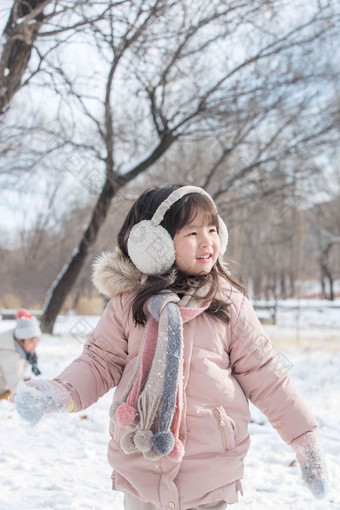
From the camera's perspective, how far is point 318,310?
60.6 ft

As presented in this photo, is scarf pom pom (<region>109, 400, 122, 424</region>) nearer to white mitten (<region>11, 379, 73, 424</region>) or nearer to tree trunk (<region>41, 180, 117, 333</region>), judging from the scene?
white mitten (<region>11, 379, 73, 424</region>)

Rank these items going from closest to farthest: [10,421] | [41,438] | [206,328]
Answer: [206,328]
[41,438]
[10,421]

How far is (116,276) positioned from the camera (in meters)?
1.82

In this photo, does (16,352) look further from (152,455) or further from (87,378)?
(152,455)

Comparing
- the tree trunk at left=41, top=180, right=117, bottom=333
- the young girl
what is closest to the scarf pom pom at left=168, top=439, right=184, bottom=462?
the young girl

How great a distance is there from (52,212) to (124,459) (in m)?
17.0

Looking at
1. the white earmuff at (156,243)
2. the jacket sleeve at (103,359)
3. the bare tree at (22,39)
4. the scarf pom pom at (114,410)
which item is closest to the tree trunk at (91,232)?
the bare tree at (22,39)

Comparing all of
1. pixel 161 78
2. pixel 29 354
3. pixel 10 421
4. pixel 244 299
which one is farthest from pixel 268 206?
pixel 244 299

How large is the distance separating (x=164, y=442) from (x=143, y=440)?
2.9 inches

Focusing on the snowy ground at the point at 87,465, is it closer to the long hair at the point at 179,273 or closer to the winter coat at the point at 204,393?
the winter coat at the point at 204,393

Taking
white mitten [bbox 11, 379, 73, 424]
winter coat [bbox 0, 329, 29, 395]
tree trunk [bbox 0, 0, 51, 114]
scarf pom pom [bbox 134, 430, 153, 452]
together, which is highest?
tree trunk [bbox 0, 0, 51, 114]

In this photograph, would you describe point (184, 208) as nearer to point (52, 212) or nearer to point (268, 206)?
point (268, 206)

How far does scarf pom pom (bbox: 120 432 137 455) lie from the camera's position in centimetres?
150

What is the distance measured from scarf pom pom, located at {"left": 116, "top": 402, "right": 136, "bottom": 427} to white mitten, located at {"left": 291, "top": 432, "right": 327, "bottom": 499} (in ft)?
1.75
